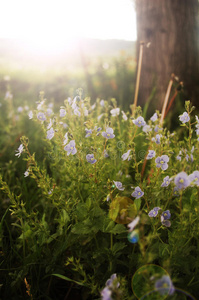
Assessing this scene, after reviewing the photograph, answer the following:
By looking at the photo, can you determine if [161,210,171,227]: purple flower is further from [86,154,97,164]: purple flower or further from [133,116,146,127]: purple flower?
[133,116,146,127]: purple flower

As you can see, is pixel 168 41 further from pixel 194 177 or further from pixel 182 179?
pixel 182 179

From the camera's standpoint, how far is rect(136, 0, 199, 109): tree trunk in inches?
162

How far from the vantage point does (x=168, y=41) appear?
419 cm

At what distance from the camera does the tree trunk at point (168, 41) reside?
Answer: 412 centimetres

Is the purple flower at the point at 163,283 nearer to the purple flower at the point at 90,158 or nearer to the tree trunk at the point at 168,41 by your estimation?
the purple flower at the point at 90,158

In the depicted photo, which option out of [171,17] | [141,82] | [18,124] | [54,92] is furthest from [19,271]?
[54,92]

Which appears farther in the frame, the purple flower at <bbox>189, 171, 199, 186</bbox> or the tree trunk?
the tree trunk

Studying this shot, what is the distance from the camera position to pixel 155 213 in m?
1.51

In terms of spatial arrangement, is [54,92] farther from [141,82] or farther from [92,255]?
[92,255]

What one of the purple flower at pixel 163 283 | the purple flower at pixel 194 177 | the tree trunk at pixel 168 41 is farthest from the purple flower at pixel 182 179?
the tree trunk at pixel 168 41

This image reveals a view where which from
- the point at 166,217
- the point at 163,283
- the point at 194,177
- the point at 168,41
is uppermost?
the point at 168,41

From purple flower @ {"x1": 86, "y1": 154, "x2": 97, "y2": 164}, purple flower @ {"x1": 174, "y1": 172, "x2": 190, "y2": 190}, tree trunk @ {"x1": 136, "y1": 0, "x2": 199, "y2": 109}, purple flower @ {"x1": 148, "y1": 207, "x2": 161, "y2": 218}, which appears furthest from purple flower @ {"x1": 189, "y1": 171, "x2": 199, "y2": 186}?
tree trunk @ {"x1": 136, "y1": 0, "x2": 199, "y2": 109}

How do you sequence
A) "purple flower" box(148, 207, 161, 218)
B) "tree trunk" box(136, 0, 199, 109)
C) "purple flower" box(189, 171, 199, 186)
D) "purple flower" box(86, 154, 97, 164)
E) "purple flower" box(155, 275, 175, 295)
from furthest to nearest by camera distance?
"tree trunk" box(136, 0, 199, 109) < "purple flower" box(86, 154, 97, 164) < "purple flower" box(148, 207, 161, 218) < "purple flower" box(189, 171, 199, 186) < "purple flower" box(155, 275, 175, 295)

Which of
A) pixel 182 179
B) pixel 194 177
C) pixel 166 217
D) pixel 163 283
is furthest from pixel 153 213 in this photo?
pixel 163 283
